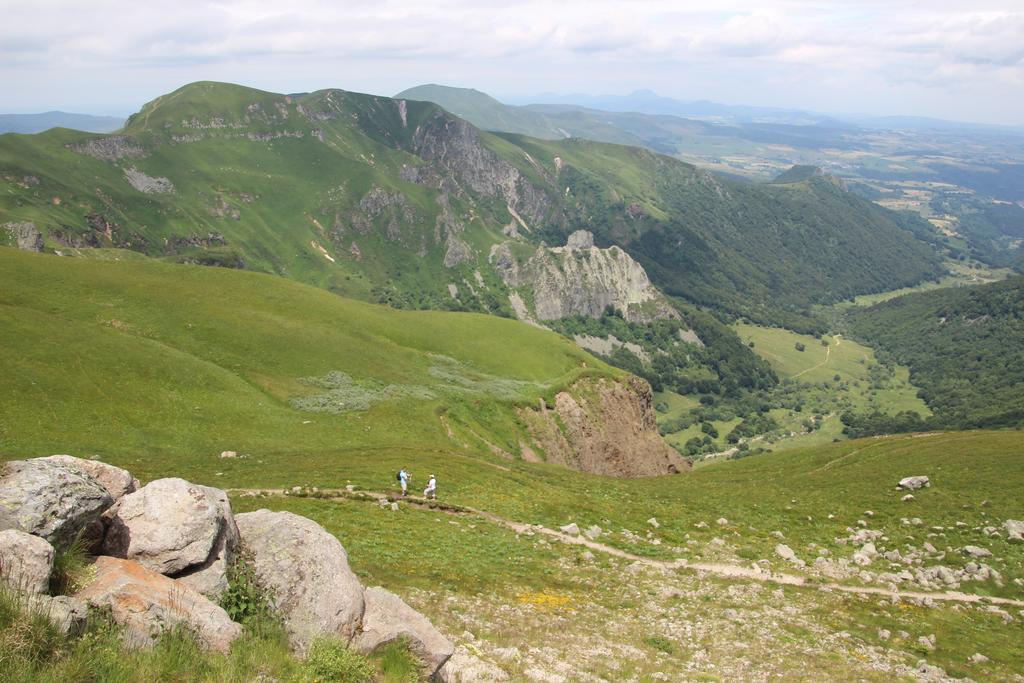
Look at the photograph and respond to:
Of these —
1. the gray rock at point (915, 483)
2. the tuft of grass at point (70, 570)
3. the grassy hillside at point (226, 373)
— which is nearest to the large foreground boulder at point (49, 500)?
the tuft of grass at point (70, 570)

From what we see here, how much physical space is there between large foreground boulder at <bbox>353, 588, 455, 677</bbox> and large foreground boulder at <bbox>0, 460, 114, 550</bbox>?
24.5ft

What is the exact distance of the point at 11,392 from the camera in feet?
151

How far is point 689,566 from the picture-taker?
112 ft

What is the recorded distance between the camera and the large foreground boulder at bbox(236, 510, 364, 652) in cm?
1591

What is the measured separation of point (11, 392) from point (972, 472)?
7943cm

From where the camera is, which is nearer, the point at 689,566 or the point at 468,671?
the point at 468,671

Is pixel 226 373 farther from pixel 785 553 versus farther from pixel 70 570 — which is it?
pixel 785 553

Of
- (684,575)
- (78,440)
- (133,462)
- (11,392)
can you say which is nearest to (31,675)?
(684,575)

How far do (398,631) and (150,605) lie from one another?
229 inches

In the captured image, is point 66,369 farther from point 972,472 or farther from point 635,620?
point 972,472

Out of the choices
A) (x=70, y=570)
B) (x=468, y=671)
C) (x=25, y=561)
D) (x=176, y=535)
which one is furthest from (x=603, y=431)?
(x=25, y=561)

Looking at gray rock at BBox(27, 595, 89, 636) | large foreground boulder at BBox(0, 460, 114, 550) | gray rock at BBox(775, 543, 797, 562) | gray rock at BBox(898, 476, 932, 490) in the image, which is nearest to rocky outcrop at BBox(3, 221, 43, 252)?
large foreground boulder at BBox(0, 460, 114, 550)

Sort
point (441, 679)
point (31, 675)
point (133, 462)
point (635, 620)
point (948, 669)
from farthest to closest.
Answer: point (133, 462) < point (635, 620) < point (948, 669) < point (441, 679) < point (31, 675)

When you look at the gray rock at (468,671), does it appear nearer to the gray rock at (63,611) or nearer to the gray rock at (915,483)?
the gray rock at (63,611)
